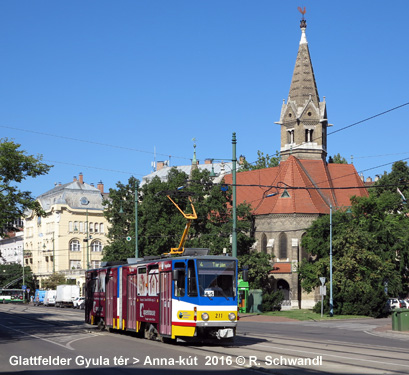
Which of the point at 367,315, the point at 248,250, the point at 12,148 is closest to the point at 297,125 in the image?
the point at 248,250

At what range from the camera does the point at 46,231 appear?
114 metres

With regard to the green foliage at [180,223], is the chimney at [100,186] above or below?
above

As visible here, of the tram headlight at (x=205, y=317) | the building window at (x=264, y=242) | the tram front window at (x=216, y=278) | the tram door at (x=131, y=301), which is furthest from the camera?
the building window at (x=264, y=242)

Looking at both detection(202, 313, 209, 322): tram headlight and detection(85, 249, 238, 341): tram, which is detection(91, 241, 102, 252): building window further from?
detection(202, 313, 209, 322): tram headlight

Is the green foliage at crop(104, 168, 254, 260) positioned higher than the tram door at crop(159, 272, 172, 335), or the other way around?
the green foliage at crop(104, 168, 254, 260)

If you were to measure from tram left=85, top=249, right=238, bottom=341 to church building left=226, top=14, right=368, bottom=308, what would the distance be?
47.0m

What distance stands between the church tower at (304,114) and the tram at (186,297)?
2193 inches

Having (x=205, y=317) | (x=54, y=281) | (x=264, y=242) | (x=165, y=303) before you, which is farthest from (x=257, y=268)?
(x=205, y=317)

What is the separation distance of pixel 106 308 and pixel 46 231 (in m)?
86.4

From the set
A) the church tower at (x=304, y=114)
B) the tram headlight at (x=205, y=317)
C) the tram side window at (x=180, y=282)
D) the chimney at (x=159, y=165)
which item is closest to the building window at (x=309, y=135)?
the church tower at (x=304, y=114)

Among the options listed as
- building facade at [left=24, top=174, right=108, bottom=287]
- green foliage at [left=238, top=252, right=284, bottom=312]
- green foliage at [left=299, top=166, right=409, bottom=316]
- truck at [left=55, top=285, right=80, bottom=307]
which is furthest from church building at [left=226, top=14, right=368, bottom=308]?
building facade at [left=24, top=174, right=108, bottom=287]

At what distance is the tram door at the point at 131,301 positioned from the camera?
2641cm

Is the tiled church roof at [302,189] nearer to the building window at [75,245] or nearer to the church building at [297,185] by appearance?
the church building at [297,185]

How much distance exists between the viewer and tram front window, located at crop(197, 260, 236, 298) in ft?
73.2
